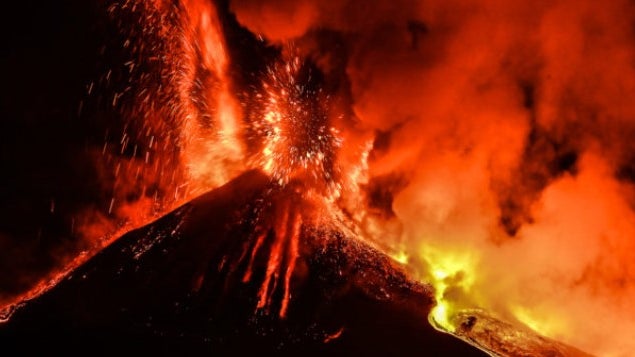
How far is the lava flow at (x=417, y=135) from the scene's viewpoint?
7.40 meters

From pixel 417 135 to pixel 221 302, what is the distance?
606 cm

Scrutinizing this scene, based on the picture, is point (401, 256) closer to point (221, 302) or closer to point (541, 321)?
point (541, 321)

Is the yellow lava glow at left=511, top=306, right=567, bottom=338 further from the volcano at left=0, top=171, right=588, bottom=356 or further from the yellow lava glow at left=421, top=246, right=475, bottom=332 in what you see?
the volcano at left=0, top=171, right=588, bottom=356

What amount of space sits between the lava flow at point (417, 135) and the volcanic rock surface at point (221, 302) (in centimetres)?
44

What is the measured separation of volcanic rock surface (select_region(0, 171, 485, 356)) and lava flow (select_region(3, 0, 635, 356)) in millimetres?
436

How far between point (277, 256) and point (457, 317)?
2.17 metres

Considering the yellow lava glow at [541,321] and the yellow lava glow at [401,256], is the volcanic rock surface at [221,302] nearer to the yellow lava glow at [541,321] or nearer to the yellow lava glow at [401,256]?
the yellow lava glow at [401,256]

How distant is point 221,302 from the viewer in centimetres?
506

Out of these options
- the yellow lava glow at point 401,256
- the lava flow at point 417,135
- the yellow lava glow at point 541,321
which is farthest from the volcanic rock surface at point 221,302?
the yellow lava glow at point 541,321

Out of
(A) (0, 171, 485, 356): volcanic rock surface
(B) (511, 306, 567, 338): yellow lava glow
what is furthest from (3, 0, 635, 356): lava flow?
(A) (0, 171, 485, 356): volcanic rock surface

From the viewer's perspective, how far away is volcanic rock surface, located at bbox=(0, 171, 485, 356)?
4.45m

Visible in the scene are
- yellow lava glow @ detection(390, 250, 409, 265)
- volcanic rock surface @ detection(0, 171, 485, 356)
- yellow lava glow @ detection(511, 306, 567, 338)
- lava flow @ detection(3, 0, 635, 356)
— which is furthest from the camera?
lava flow @ detection(3, 0, 635, 356)

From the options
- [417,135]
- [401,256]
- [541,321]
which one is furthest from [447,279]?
[417,135]

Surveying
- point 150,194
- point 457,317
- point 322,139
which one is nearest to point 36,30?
point 150,194
